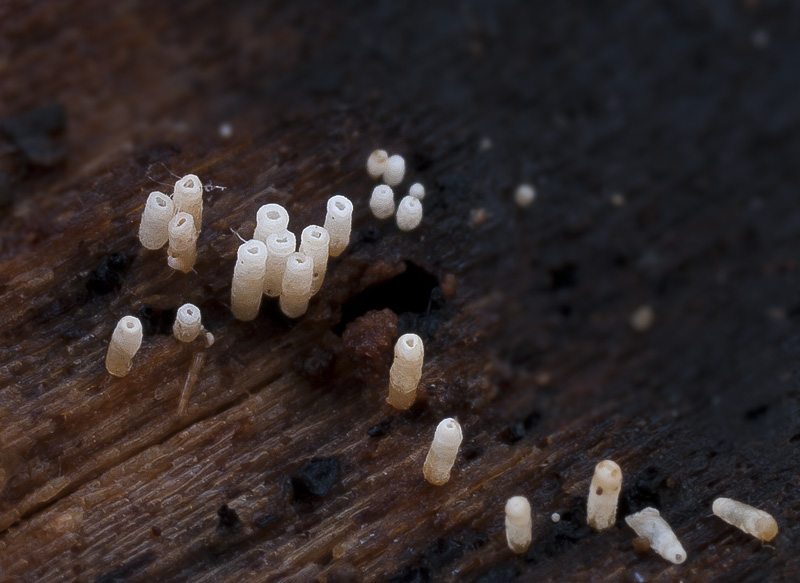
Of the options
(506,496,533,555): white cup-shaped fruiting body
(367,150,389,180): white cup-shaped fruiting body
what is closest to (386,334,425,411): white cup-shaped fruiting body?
(506,496,533,555): white cup-shaped fruiting body

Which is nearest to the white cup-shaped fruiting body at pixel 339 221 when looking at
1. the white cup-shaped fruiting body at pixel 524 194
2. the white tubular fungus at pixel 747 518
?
the white cup-shaped fruiting body at pixel 524 194

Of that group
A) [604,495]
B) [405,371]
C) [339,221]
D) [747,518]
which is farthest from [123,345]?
[747,518]

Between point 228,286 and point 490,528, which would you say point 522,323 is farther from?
point 228,286

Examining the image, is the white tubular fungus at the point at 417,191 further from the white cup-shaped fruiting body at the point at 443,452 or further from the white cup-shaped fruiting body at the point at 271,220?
the white cup-shaped fruiting body at the point at 443,452

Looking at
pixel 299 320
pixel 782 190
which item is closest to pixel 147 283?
pixel 299 320

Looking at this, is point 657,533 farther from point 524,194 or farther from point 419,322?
point 524,194
